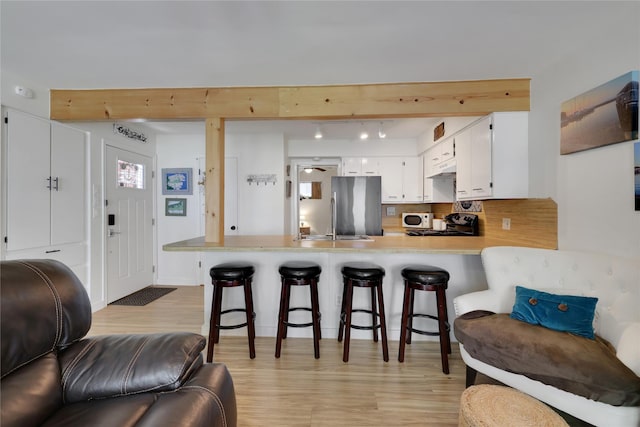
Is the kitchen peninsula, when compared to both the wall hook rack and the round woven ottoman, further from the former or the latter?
the wall hook rack

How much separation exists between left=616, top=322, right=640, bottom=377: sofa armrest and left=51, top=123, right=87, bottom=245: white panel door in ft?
14.8

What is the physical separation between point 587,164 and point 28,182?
4682 millimetres

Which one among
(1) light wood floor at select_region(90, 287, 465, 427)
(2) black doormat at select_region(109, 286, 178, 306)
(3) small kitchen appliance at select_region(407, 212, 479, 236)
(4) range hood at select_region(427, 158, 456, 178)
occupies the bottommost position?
(1) light wood floor at select_region(90, 287, 465, 427)

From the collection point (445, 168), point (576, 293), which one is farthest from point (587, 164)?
point (445, 168)

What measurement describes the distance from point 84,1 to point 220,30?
73 centimetres

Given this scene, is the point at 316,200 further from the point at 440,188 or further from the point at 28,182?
the point at 28,182

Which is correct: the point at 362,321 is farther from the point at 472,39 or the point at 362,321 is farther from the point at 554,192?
the point at 472,39

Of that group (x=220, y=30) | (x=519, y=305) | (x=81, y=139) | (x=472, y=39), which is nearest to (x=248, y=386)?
(x=519, y=305)

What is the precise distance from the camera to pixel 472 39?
1986mm

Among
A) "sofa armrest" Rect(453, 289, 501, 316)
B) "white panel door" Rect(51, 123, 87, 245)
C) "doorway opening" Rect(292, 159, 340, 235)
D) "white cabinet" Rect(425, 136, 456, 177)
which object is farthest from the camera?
"doorway opening" Rect(292, 159, 340, 235)

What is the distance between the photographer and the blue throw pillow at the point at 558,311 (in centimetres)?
166

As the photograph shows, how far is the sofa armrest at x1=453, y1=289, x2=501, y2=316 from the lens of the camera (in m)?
2.01

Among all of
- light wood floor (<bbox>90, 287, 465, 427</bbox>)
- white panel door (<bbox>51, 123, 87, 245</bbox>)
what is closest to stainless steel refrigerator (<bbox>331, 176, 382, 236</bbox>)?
light wood floor (<bbox>90, 287, 465, 427</bbox>)

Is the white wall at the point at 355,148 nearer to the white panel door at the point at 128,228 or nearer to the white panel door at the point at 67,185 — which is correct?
the white panel door at the point at 128,228
